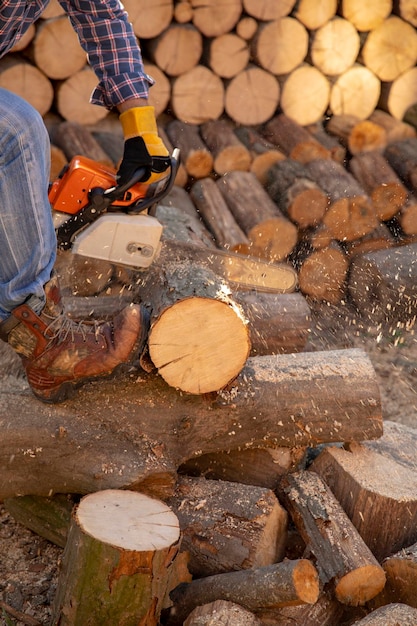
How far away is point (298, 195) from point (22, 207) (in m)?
2.43

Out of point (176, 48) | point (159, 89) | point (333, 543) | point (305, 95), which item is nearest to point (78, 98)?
point (159, 89)

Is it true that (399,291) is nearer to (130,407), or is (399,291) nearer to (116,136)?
(116,136)

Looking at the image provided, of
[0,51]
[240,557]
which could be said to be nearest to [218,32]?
[0,51]

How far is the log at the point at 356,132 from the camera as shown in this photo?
182 inches

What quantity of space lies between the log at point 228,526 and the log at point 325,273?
2.35 meters

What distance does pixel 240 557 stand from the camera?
201 cm

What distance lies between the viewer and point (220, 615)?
5.85ft

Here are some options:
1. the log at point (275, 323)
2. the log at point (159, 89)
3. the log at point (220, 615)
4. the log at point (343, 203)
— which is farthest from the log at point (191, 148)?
the log at point (220, 615)

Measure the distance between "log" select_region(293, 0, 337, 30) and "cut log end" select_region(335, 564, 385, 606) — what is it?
3329 millimetres

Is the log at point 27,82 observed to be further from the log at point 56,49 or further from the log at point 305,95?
the log at point 305,95

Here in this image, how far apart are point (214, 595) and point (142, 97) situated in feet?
5.03

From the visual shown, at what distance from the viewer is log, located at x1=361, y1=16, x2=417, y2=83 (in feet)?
14.8

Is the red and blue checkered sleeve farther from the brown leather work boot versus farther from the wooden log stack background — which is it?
the wooden log stack background

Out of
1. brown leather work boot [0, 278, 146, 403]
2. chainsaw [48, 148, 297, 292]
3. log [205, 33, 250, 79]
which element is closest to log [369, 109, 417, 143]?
log [205, 33, 250, 79]
